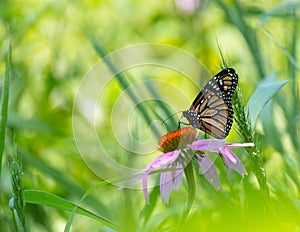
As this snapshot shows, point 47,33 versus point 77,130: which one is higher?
point 47,33

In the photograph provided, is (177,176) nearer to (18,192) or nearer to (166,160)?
(166,160)

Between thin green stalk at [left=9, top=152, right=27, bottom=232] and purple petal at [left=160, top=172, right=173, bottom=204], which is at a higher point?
thin green stalk at [left=9, top=152, right=27, bottom=232]

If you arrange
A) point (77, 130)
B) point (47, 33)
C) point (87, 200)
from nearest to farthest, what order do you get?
point (87, 200) < point (77, 130) < point (47, 33)

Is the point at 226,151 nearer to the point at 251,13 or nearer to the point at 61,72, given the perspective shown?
the point at 251,13

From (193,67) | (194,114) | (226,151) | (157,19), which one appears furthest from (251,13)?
(157,19)

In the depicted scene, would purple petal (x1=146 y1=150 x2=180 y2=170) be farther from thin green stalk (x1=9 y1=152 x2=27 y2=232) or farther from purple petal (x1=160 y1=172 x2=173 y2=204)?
thin green stalk (x1=9 y1=152 x2=27 y2=232)

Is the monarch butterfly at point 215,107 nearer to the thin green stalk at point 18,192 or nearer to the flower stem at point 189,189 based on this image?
the flower stem at point 189,189

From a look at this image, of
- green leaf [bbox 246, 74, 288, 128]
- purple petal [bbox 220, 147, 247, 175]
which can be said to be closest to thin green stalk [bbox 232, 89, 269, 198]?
purple petal [bbox 220, 147, 247, 175]
